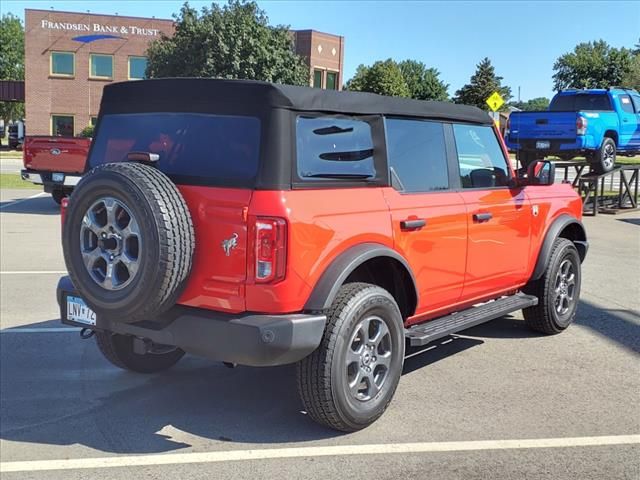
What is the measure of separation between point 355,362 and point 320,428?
488 millimetres

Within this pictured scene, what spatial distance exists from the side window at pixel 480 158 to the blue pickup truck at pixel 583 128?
9.99 meters

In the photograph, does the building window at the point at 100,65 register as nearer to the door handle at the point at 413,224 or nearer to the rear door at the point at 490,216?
the rear door at the point at 490,216

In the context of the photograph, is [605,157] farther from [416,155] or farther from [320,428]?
[320,428]

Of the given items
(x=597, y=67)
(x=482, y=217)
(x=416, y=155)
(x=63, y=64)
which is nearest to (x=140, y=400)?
(x=416, y=155)

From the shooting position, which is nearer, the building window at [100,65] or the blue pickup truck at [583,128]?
the blue pickup truck at [583,128]

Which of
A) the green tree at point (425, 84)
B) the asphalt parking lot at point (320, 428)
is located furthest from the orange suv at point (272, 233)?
the green tree at point (425, 84)

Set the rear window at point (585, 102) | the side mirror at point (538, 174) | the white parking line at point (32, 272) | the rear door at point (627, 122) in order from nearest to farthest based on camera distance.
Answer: the side mirror at point (538, 174) → the white parking line at point (32, 272) → the rear window at point (585, 102) → the rear door at point (627, 122)

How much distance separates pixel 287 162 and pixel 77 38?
→ 43.8 meters

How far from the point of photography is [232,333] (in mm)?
3516

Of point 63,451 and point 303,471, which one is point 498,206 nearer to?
point 303,471

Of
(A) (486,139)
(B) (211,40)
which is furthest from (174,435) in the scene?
(B) (211,40)

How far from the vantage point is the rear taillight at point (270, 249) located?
3459 millimetres

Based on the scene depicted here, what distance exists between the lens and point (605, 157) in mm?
15602

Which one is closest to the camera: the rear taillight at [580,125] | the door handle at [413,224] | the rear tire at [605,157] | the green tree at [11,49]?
the door handle at [413,224]
